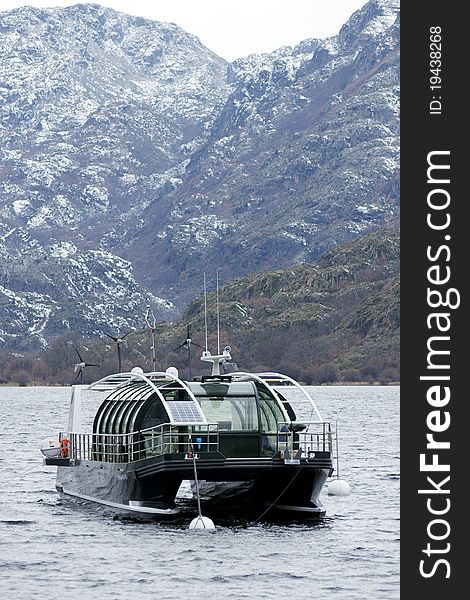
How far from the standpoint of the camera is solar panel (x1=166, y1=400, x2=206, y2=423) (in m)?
59.1

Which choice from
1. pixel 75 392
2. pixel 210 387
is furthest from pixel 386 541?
pixel 75 392

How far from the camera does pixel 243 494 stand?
60.2m

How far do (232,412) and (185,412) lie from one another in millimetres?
2357

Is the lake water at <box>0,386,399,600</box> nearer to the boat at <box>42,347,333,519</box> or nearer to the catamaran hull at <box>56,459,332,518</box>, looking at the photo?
the catamaran hull at <box>56,459,332,518</box>

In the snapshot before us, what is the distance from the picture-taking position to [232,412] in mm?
60969

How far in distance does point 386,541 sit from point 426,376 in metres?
22.1

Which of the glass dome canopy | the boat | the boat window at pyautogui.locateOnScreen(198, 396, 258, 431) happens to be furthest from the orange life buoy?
the boat window at pyautogui.locateOnScreen(198, 396, 258, 431)

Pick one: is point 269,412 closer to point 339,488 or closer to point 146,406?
point 146,406

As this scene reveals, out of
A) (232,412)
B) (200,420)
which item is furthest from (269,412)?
(200,420)

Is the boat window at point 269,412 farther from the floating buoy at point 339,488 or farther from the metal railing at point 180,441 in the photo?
the floating buoy at point 339,488

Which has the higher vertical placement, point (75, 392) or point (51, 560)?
point (75, 392)

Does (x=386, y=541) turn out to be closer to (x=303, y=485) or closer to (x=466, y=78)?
(x=303, y=485)

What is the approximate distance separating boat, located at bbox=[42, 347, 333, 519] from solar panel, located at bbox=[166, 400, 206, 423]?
0.04 m

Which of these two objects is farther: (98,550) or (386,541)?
(386,541)
